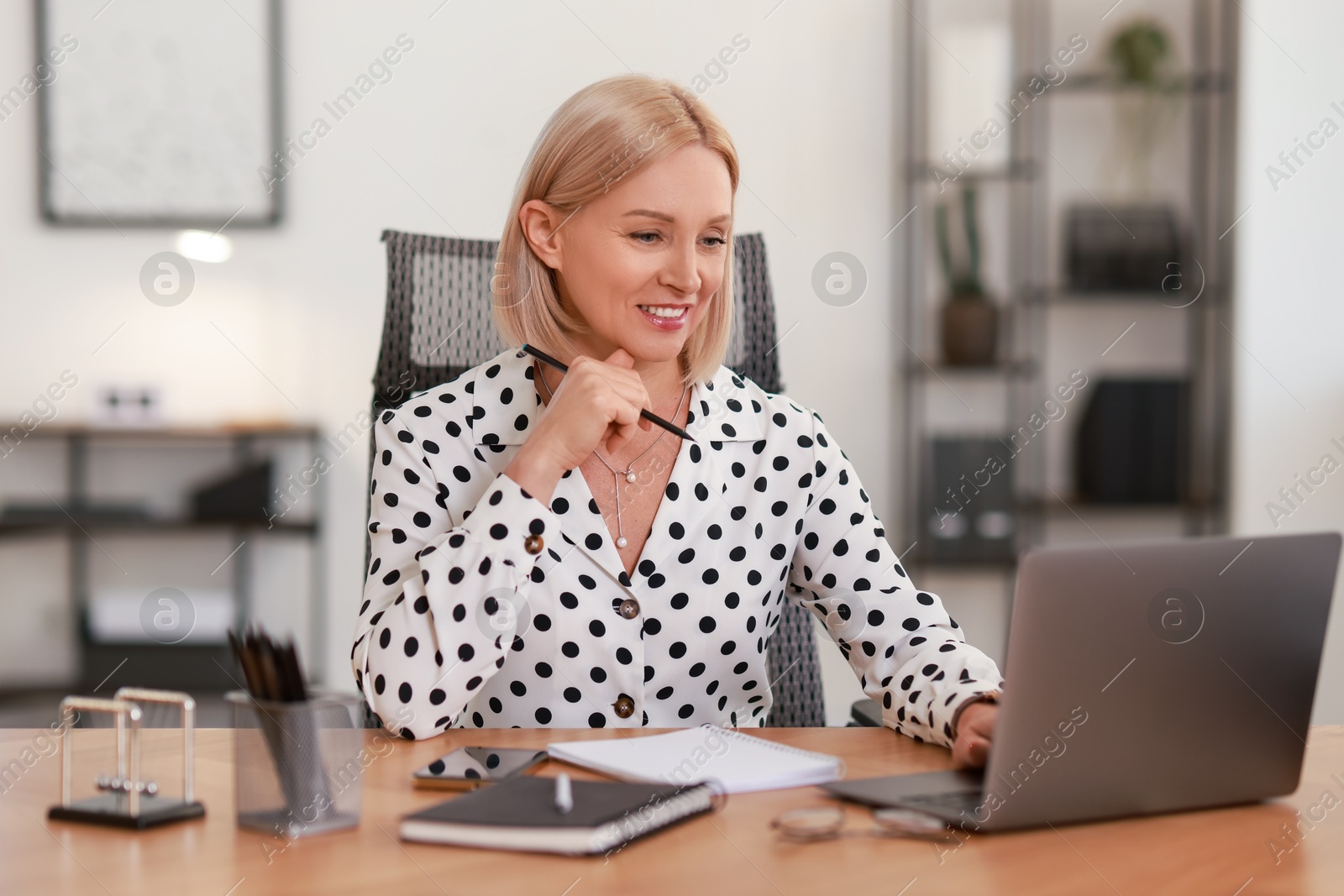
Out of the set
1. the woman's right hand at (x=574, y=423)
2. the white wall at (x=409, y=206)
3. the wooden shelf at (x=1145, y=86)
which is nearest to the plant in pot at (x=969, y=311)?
the white wall at (x=409, y=206)

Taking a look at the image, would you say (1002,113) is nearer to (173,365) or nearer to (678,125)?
(678,125)

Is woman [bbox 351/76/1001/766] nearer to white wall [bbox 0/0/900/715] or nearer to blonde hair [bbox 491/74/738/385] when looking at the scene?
blonde hair [bbox 491/74/738/385]

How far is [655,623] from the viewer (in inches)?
51.3

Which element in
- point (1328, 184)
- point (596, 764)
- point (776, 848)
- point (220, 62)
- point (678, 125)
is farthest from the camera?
point (220, 62)

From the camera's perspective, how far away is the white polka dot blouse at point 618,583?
3.61ft

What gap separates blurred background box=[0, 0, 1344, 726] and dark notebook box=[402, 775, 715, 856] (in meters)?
2.31

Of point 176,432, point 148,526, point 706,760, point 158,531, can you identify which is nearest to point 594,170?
point 706,760

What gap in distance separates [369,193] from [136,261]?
664 millimetres

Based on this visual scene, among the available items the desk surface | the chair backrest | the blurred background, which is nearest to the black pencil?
the chair backrest

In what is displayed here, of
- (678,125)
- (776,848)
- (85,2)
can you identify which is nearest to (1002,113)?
(678,125)

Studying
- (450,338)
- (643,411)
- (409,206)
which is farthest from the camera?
(409,206)

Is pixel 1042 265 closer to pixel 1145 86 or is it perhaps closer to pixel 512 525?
pixel 1145 86

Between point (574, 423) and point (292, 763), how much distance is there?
0.51 meters

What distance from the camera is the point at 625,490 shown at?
1360 mm
